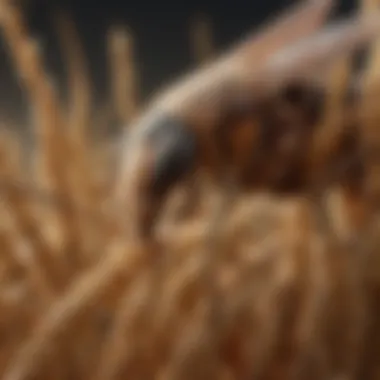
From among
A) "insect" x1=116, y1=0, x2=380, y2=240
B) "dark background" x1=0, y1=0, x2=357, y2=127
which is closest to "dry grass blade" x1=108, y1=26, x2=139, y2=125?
→ "insect" x1=116, y1=0, x2=380, y2=240

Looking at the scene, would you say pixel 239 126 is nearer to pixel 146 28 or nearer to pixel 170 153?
pixel 170 153

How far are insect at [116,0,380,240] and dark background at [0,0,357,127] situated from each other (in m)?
0.66

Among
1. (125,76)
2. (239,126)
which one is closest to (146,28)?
(125,76)

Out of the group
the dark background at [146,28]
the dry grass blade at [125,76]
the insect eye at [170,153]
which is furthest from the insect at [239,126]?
the dark background at [146,28]

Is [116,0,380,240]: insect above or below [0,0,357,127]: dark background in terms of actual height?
below

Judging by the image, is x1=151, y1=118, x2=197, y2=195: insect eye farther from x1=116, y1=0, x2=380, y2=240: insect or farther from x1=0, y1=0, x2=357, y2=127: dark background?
x1=0, y1=0, x2=357, y2=127: dark background

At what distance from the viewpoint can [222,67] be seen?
1.31ft

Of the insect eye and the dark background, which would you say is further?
the dark background

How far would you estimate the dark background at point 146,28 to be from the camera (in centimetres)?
107

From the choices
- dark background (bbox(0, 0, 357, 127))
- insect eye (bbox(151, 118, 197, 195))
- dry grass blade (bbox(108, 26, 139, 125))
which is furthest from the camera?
dark background (bbox(0, 0, 357, 127))

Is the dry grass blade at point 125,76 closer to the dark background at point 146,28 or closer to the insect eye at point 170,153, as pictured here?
the insect eye at point 170,153

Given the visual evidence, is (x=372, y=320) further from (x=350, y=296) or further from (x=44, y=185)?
(x=44, y=185)

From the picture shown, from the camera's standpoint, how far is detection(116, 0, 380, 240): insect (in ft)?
1.25

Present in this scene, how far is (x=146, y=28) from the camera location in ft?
3.70
